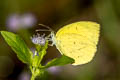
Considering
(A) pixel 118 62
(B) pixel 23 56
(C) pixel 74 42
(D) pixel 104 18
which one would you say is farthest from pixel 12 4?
(B) pixel 23 56

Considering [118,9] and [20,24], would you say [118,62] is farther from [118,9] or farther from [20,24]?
[20,24]

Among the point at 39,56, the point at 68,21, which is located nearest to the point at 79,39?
the point at 39,56

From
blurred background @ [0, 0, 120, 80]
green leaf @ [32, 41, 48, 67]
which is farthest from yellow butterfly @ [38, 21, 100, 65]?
blurred background @ [0, 0, 120, 80]

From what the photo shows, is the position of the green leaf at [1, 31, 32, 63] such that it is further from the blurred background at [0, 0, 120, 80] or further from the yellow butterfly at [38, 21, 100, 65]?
the blurred background at [0, 0, 120, 80]

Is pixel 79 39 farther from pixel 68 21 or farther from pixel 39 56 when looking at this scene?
pixel 68 21

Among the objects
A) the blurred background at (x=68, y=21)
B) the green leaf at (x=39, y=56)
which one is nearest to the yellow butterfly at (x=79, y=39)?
the green leaf at (x=39, y=56)

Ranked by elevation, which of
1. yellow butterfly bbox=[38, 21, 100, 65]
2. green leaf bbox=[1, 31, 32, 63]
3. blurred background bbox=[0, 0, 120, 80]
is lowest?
blurred background bbox=[0, 0, 120, 80]
